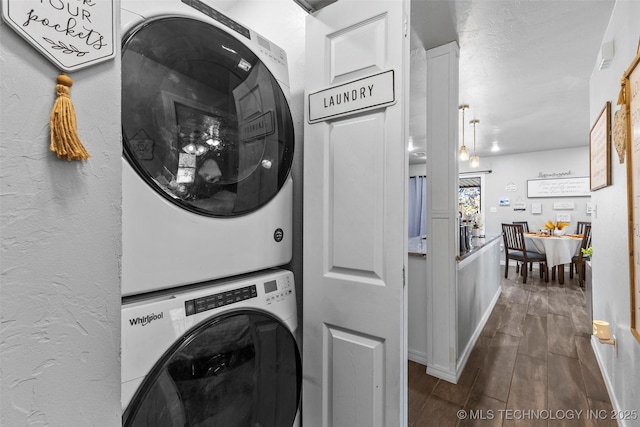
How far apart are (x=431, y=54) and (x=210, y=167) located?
210 cm

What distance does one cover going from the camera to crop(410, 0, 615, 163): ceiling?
1.82 meters

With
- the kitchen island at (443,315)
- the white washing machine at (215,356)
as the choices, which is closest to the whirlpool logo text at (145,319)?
the white washing machine at (215,356)

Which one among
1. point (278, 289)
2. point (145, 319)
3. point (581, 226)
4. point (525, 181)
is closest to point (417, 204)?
point (525, 181)

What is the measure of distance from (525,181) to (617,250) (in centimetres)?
535

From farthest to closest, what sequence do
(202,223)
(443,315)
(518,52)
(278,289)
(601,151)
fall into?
(518,52) < (443,315) < (601,151) < (278,289) < (202,223)

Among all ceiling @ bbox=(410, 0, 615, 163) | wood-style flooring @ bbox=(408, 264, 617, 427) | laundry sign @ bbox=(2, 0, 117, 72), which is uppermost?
ceiling @ bbox=(410, 0, 615, 163)

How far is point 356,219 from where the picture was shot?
1.03m

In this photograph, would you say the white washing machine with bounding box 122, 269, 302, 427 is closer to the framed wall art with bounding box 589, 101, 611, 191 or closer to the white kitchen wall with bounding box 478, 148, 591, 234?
the framed wall art with bounding box 589, 101, 611, 191

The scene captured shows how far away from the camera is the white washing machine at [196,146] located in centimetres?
68

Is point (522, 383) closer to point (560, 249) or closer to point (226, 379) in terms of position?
point (226, 379)

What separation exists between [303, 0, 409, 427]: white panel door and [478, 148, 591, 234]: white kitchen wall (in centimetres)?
655

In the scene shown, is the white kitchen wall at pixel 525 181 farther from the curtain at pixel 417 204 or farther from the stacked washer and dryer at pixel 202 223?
the stacked washer and dryer at pixel 202 223

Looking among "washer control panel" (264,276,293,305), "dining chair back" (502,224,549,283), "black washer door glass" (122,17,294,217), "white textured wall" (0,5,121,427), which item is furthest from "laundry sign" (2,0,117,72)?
"dining chair back" (502,224,549,283)

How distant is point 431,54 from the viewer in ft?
7.23
